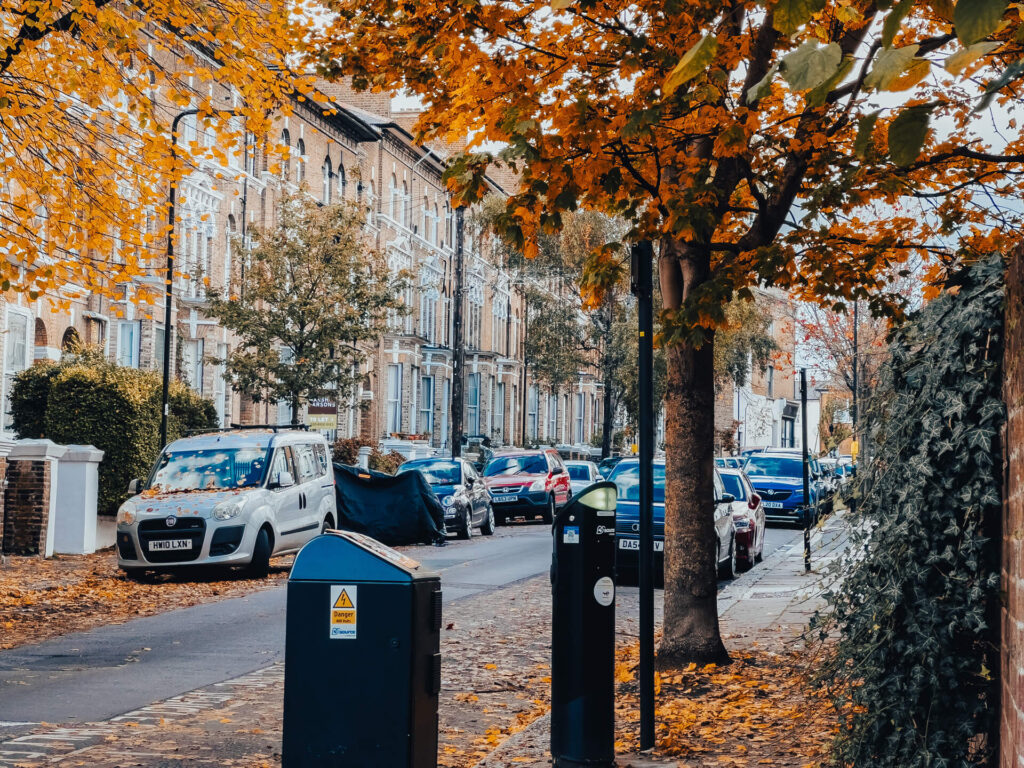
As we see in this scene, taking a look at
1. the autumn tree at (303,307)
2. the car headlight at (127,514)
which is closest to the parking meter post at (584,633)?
the car headlight at (127,514)

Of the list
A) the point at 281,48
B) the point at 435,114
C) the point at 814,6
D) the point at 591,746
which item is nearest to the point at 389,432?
the point at 281,48

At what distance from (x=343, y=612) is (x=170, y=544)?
536 inches

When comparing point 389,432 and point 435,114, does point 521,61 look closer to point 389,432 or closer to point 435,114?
point 435,114

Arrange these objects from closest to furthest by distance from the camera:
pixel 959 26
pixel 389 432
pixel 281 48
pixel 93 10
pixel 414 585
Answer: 1. pixel 959 26
2. pixel 414 585
3. pixel 93 10
4. pixel 281 48
5. pixel 389 432

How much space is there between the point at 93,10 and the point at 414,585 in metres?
11.0

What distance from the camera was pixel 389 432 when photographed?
5175 centimetres

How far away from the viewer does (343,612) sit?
17.2 feet

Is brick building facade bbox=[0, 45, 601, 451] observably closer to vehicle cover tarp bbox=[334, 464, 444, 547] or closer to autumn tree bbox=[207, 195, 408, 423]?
autumn tree bbox=[207, 195, 408, 423]

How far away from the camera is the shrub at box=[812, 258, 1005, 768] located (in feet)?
16.9

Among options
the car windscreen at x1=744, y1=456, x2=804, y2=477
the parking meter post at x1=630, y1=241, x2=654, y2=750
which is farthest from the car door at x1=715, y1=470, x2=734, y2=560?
the car windscreen at x1=744, y1=456, x2=804, y2=477

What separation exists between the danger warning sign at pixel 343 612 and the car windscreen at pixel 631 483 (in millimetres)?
14570

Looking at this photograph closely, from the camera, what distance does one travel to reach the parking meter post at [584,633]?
6934 millimetres

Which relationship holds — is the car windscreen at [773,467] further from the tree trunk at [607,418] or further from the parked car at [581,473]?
the tree trunk at [607,418]

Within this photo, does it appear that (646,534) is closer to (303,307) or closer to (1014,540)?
(1014,540)
